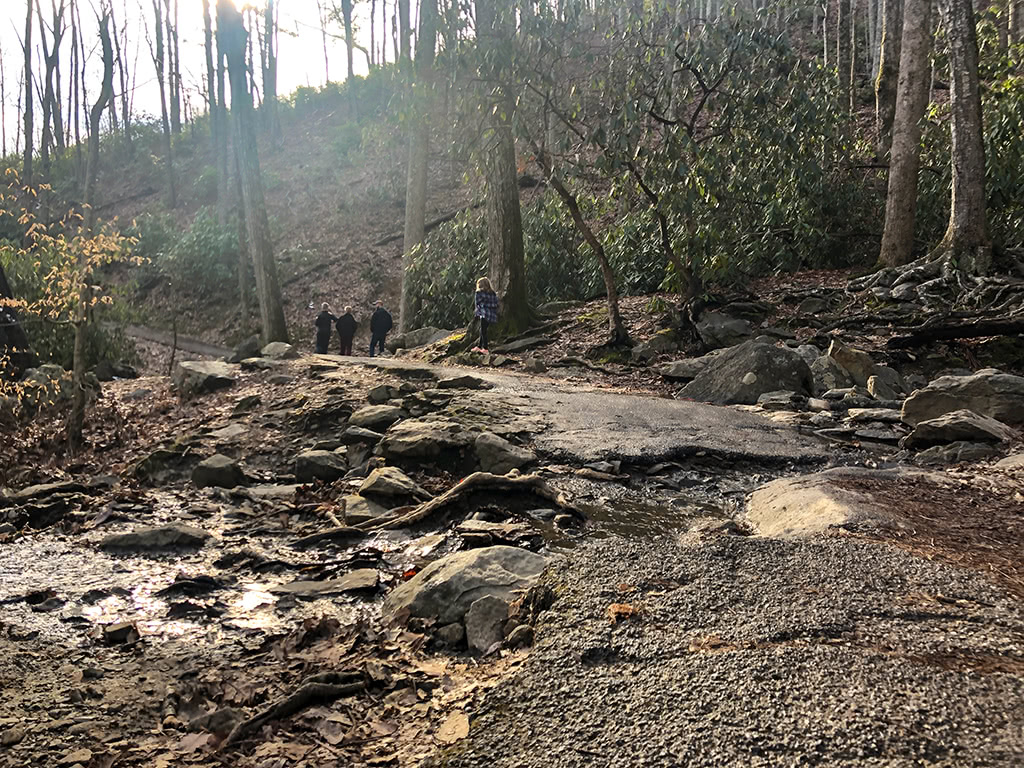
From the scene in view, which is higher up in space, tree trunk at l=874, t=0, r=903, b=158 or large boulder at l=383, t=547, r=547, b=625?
tree trunk at l=874, t=0, r=903, b=158

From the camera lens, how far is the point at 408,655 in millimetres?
3195

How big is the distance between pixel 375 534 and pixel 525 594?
84.1 inches

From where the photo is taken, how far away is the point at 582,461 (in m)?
6.11

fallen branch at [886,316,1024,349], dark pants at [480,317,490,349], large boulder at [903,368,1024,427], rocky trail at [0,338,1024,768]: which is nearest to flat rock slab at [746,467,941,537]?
rocky trail at [0,338,1024,768]

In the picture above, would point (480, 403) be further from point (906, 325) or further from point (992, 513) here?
point (906, 325)

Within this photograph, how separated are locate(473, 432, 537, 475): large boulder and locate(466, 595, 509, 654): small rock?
264 cm

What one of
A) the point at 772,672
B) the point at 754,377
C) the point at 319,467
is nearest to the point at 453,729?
the point at 772,672

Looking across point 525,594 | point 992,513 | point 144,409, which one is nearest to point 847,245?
point 992,513

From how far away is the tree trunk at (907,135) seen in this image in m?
12.6

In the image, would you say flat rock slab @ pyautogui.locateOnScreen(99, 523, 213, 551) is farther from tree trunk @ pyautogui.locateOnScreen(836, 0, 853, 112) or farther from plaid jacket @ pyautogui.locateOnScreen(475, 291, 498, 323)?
tree trunk @ pyautogui.locateOnScreen(836, 0, 853, 112)

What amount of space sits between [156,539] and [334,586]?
1.71m

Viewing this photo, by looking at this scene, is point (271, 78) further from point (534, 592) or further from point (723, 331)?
point (534, 592)

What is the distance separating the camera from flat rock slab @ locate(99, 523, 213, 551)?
16.8 feet

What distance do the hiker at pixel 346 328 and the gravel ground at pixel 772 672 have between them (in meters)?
14.4
